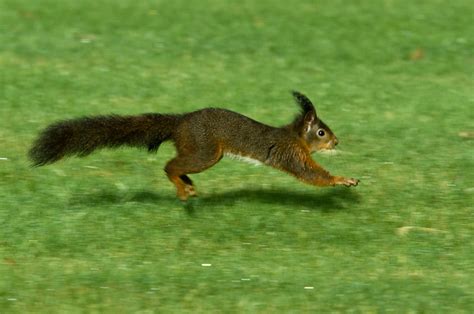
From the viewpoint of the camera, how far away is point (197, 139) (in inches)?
384

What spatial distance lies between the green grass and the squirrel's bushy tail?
1.94 feet

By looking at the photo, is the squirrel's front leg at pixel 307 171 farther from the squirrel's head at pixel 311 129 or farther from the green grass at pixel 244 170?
the green grass at pixel 244 170

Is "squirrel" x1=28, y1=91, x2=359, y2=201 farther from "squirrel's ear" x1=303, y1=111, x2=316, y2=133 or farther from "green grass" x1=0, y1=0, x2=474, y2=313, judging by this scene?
"green grass" x1=0, y1=0, x2=474, y2=313

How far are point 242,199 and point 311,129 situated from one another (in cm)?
93

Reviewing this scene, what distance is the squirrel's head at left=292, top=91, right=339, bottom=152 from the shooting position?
1020 centimetres

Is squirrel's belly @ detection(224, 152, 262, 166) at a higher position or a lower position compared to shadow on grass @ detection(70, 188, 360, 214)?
higher

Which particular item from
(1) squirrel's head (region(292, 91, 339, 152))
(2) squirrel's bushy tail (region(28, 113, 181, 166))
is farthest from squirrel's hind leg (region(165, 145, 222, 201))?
(1) squirrel's head (region(292, 91, 339, 152))

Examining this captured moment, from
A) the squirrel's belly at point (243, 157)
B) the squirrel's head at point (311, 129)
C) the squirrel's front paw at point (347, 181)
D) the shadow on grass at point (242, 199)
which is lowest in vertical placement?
the shadow on grass at point (242, 199)

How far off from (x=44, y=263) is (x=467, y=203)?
3.99m

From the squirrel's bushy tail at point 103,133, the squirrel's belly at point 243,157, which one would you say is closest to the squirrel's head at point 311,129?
the squirrel's belly at point 243,157

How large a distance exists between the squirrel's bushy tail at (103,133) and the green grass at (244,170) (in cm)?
59

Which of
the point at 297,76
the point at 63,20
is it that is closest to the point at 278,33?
the point at 297,76

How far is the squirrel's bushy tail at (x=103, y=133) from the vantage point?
9.63m

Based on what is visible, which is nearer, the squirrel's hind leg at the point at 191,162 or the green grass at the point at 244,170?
the green grass at the point at 244,170
